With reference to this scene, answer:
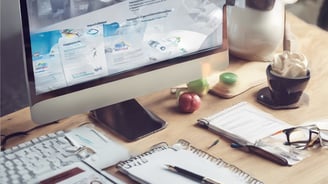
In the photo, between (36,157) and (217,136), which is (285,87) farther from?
(36,157)

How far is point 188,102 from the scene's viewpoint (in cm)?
129

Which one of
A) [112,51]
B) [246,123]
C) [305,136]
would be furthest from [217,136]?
[112,51]

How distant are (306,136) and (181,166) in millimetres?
285

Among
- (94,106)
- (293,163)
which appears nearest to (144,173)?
(94,106)

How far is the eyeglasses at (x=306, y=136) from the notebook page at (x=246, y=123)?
1.4 inches

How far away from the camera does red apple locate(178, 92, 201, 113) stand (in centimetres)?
129

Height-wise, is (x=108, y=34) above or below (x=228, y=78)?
above

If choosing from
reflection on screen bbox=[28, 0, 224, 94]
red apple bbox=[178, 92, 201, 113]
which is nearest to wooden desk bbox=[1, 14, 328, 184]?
red apple bbox=[178, 92, 201, 113]

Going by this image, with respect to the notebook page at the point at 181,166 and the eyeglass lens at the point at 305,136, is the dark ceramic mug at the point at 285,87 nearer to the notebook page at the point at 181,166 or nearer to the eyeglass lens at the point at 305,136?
the eyeglass lens at the point at 305,136

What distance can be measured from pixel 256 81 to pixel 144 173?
47 cm

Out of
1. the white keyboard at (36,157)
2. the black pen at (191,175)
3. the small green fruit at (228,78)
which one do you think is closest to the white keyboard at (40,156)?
the white keyboard at (36,157)

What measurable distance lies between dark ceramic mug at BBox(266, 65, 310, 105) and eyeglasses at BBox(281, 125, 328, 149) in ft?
0.37

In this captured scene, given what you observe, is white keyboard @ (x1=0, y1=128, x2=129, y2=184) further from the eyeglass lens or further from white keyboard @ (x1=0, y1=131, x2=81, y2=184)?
the eyeglass lens

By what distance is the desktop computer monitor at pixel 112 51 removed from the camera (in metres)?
1.07
